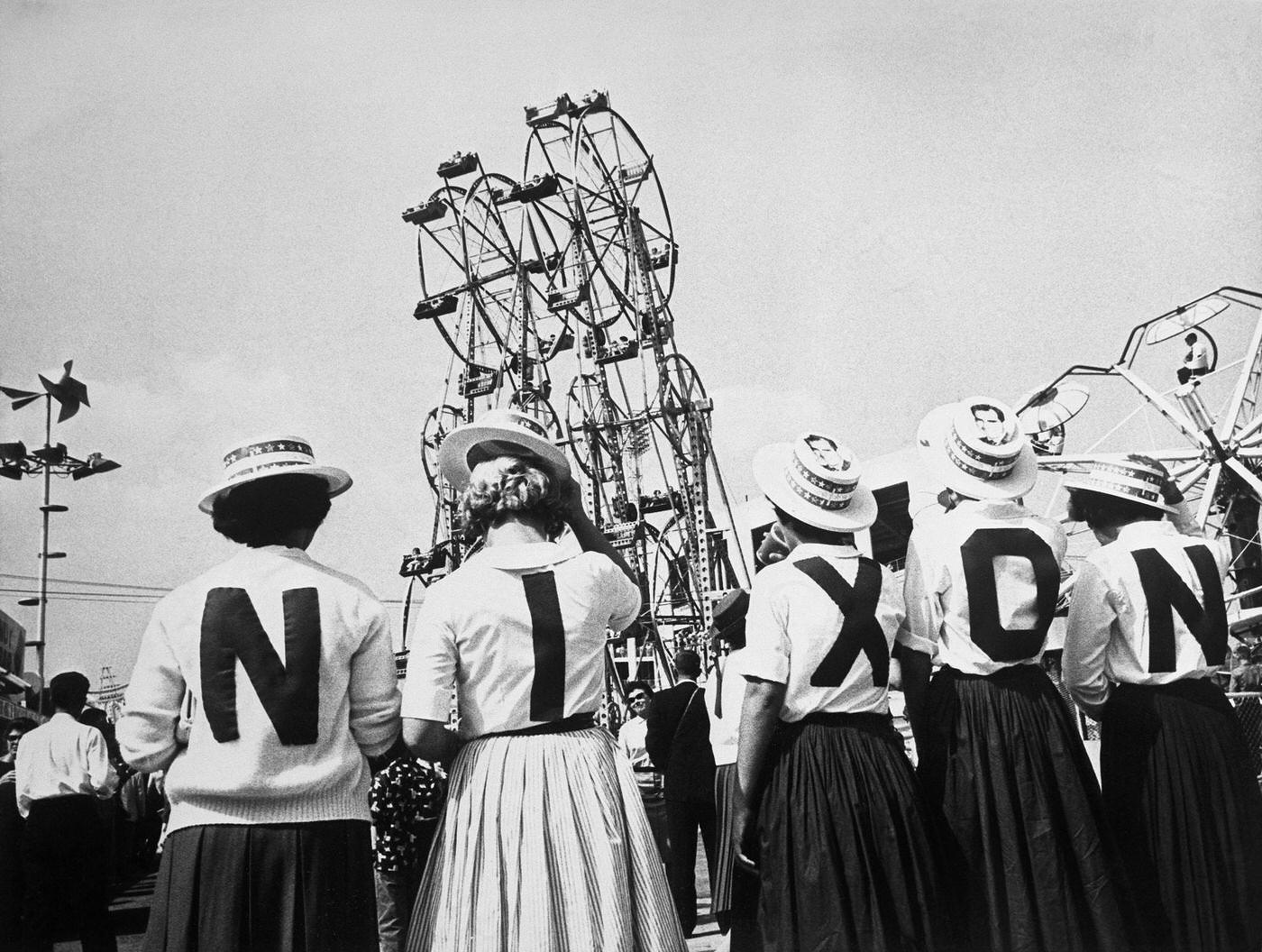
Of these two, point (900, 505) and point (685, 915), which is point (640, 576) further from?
point (685, 915)

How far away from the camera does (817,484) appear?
3.27 m

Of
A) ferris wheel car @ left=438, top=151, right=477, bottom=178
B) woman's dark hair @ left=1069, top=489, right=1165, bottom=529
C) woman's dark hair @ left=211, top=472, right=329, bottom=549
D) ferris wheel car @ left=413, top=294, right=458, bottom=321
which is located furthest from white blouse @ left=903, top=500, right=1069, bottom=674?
ferris wheel car @ left=413, top=294, right=458, bottom=321

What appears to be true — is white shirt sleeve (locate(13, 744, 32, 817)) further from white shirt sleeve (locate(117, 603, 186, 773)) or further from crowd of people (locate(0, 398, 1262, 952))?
white shirt sleeve (locate(117, 603, 186, 773))

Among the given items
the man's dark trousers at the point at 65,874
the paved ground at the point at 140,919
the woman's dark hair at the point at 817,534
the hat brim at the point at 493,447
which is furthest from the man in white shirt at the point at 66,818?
the woman's dark hair at the point at 817,534

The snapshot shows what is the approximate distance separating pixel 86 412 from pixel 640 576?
13.5 metres

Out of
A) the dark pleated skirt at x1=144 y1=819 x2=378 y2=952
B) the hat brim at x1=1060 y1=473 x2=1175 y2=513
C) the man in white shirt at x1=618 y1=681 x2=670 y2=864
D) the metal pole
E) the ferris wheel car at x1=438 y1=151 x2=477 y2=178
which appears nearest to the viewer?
the dark pleated skirt at x1=144 y1=819 x2=378 y2=952

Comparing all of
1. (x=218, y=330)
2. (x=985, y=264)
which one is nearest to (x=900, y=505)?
(x=985, y=264)

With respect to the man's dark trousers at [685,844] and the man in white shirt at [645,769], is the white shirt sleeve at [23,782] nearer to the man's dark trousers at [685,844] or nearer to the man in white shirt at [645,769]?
the man's dark trousers at [685,844]

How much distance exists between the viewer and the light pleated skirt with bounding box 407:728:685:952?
2586mm

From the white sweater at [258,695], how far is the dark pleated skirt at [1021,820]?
5.79 ft

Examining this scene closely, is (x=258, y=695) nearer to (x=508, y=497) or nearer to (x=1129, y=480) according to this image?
(x=508, y=497)

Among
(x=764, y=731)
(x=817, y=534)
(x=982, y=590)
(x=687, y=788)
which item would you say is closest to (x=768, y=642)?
(x=764, y=731)

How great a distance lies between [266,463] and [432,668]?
676mm

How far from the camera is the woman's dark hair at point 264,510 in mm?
2689
